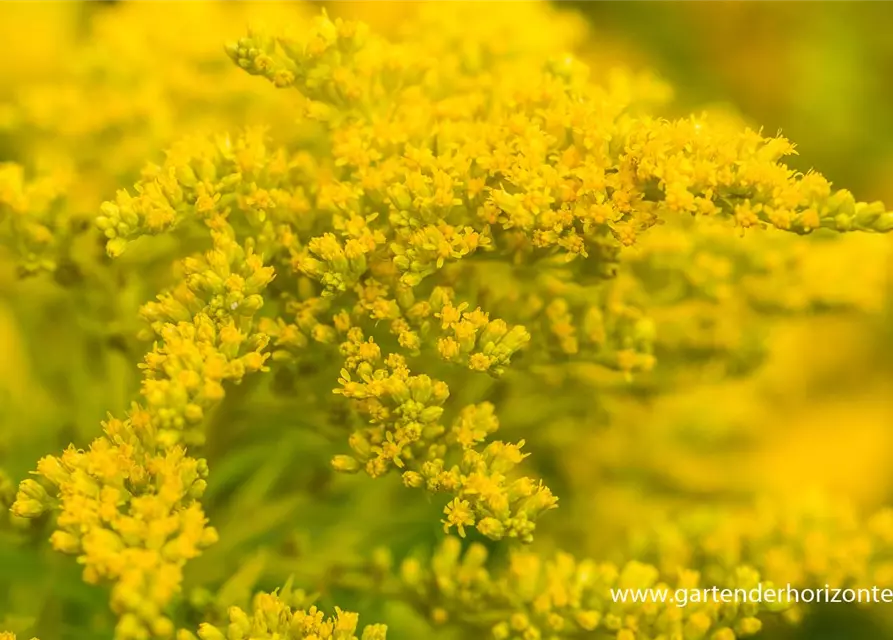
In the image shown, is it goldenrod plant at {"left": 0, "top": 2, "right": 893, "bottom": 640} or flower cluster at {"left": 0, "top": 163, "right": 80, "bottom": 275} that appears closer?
goldenrod plant at {"left": 0, "top": 2, "right": 893, "bottom": 640}

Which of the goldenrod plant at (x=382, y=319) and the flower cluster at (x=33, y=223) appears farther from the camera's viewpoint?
the flower cluster at (x=33, y=223)

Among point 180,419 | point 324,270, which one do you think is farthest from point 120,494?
point 324,270

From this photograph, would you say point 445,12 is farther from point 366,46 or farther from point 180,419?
point 180,419

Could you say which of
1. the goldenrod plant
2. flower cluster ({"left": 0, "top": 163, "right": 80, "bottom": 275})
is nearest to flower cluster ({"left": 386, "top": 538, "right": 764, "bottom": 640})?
the goldenrod plant

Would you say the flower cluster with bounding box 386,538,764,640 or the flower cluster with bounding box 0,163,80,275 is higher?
the flower cluster with bounding box 0,163,80,275

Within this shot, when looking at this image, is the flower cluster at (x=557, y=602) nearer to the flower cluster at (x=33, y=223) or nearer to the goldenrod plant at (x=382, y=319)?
the goldenrod plant at (x=382, y=319)

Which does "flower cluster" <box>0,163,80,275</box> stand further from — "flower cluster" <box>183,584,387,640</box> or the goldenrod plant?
"flower cluster" <box>183,584,387,640</box>

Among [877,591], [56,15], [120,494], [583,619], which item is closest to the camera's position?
[120,494]

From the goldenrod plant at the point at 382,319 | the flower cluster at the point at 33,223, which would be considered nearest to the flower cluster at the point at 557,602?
the goldenrod plant at the point at 382,319

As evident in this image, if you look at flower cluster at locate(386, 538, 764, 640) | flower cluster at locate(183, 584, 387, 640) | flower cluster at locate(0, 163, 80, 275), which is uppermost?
flower cluster at locate(0, 163, 80, 275)
